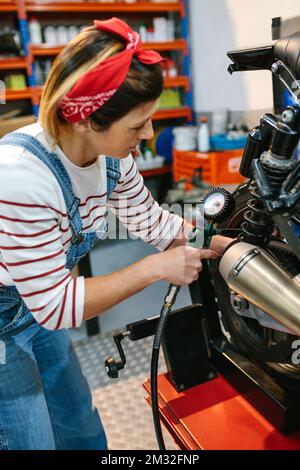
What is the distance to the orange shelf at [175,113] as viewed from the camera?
9.71 feet

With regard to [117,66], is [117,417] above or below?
below

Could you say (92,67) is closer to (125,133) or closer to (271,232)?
(125,133)

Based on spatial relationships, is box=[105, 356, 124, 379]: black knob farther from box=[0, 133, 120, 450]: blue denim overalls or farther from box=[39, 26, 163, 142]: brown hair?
box=[39, 26, 163, 142]: brown hair

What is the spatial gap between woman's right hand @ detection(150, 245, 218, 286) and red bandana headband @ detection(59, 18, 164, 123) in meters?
0.28

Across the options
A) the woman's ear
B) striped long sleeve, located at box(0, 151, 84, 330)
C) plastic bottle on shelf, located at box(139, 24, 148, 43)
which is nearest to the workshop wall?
plastic bottle on shelf, located at box(139, 24, 148, 43)

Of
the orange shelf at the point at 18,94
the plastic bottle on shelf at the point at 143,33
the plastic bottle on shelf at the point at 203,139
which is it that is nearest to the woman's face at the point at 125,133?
the plastic bottle on shelf at the point at 203,139

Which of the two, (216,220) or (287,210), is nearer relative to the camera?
(287,210)

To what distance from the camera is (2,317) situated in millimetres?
865

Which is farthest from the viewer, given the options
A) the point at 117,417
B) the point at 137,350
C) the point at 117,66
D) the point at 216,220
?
the point at 137,350

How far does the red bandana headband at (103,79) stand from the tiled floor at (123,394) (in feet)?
3.72

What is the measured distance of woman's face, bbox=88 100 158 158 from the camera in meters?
0.69

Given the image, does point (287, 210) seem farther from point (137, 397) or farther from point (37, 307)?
point (137, 397)
